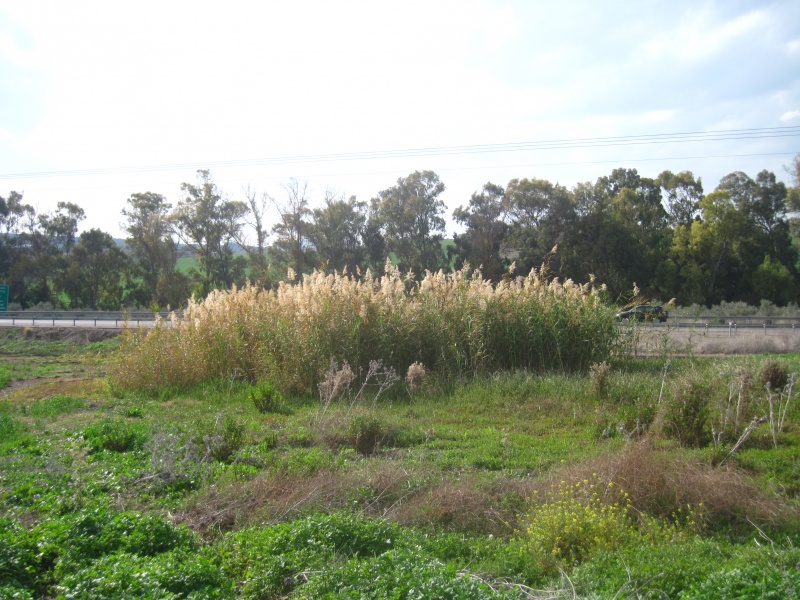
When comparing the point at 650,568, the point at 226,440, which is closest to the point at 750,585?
the point at 650,568

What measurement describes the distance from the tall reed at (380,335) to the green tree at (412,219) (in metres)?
28.2

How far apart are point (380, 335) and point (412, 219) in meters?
30.3

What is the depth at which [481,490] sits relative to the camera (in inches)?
256

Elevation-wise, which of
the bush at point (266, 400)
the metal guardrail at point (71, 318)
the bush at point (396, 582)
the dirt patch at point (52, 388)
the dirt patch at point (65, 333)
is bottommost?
the dirt patch at point (65, 333)

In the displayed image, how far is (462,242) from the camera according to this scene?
4238 cm

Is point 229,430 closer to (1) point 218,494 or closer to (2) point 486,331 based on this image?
(1) point 218,494

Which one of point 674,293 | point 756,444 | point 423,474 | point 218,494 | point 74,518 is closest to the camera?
point 74,518

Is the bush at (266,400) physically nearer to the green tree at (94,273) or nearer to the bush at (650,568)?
the bush at (650,568)

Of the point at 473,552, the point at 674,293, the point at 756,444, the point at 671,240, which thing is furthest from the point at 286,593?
the point at 671,240

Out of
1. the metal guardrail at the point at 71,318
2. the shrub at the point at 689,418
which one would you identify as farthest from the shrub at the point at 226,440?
the metal guardrail at the point at 71,318

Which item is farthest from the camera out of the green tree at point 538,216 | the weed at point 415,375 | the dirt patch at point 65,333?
the green tree at point 538,216

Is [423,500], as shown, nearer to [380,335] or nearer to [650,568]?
[650,568]

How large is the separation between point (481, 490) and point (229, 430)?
11.4 ft

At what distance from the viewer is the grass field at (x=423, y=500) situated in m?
4.49
